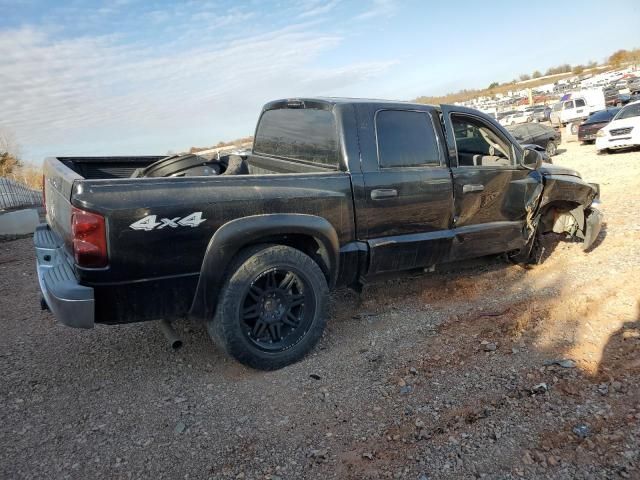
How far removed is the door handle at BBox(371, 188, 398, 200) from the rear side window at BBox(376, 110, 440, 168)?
213mm

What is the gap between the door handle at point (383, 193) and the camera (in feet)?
12.6

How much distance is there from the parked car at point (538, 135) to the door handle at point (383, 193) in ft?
52.0

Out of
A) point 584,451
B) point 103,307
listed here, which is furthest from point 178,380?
point 584,451

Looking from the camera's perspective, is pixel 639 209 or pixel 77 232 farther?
pixel 639 209

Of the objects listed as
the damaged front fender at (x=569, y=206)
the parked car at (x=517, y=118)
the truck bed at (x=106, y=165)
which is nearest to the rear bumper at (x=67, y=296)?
the truck bed at (x=106, y=165)

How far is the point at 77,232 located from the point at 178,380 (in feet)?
4.33

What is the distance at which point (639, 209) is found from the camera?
724cm

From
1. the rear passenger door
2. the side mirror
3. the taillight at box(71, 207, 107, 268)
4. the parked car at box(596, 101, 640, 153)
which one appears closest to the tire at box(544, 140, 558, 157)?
the parked car at box(596, 101, 640, 153)

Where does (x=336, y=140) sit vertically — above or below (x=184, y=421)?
above

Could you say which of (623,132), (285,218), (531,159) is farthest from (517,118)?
(285,218)

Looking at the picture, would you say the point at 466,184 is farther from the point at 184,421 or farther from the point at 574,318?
the point at 184,421

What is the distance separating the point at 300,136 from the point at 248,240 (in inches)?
55.3

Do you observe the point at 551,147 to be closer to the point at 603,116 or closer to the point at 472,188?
the point at 603,116

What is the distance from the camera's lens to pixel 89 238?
2824 millimetres
